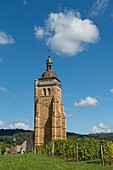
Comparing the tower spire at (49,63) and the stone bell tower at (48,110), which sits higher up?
the tower spire at (49,63)

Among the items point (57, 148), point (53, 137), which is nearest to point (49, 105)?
point (53, 137)

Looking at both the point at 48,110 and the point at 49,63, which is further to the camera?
the point at 49,63

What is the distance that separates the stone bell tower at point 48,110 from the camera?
6838 centimetres

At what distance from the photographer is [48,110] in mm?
70625

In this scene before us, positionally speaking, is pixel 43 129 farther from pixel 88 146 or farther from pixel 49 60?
pixel 88 146

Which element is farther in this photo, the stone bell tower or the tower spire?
the tower spire

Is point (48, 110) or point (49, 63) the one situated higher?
point (49, 63)

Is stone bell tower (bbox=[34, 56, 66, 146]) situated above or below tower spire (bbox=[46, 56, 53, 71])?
below

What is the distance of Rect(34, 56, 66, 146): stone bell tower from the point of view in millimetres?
68375

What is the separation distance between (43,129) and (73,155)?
36.4 meters

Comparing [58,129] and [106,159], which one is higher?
[58,129]

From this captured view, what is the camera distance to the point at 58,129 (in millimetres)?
68438

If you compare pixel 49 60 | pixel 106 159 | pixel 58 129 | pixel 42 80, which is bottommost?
pixel 106 159

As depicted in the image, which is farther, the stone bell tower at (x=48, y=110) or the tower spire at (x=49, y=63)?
the tower spire at (x=49, y=63)
